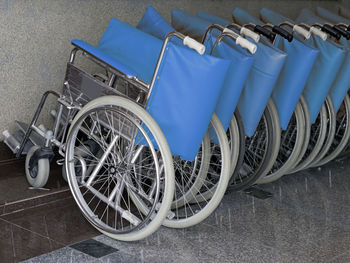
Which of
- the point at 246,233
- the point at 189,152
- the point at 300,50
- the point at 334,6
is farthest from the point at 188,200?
the point at 334,6

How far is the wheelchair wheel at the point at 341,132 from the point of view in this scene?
362 centimetres

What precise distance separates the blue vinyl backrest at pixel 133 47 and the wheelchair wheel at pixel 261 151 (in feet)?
2.29

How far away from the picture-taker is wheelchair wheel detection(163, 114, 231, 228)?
251 centimetres

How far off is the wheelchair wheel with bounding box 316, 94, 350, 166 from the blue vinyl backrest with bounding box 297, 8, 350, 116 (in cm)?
26

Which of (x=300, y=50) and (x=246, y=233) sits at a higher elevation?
(x=300, y=50)

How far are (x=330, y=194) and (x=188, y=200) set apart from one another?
1.10m

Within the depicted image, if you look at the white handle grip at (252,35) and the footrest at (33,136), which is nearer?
the white handle grip at (252,35)

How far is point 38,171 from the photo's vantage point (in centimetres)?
272

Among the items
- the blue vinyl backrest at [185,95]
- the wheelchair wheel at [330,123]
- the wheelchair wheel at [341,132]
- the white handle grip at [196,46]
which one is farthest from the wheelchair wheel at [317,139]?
the white handle grip at [196,46]

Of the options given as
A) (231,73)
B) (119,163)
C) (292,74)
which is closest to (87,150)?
(119,163)

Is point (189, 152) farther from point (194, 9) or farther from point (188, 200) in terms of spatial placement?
point (194, 9)

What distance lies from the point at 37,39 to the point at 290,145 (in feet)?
4.99

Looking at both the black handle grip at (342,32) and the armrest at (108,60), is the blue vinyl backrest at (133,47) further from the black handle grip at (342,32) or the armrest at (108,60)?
the black handle grip at (342,32)

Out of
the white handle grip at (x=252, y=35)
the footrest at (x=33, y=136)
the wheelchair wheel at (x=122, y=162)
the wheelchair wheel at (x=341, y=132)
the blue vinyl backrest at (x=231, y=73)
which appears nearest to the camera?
the wheelchair wheel at (x=122, y=162)
